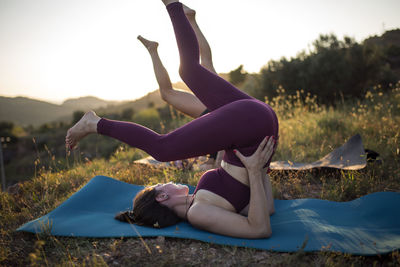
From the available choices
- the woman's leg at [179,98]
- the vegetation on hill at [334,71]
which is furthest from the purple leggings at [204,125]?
the vegetation on hill at [334,71]

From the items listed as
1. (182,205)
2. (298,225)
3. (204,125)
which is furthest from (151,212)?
(298,225)

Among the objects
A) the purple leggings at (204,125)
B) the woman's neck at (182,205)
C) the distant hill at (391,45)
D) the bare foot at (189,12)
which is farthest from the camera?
the distant hill at (391,45)

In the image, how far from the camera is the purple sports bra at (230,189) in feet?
6.23

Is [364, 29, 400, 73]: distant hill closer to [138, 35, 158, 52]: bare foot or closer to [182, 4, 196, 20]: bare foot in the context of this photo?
[182, 4, 196, 20]: bare foot

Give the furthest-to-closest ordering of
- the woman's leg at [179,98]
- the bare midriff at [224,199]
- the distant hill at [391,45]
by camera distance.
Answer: the distant hill at [391,45] → the woman's leg at [179,98] → the bare midriff at [224,199]

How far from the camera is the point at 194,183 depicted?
9.88 ft

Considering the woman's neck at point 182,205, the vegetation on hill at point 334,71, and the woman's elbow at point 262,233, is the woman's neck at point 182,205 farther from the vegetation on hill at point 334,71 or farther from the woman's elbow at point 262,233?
the vegetation on hill at point 334,71

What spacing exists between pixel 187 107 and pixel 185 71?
4.04 ft

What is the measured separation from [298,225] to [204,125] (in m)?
1.06

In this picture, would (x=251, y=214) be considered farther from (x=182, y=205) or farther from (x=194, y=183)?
(x=194, y=183)

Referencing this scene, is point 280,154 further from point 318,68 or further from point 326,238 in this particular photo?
point 318,68

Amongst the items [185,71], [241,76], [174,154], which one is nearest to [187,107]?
[185,71]

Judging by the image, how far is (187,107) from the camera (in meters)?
3.21

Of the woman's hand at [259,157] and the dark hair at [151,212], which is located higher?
the woman's hand at [259,157]
